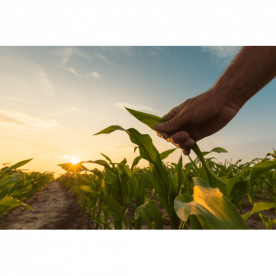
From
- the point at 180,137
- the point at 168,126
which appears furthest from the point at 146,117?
the point at 180,137

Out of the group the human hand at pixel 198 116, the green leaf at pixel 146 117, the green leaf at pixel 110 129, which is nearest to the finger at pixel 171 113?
the human hand at pixel 198 116

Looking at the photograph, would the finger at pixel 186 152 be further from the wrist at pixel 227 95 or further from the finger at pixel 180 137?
the wrist at pixel 227 95

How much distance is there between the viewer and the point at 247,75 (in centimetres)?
84

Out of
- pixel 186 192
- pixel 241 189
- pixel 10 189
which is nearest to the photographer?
pixel 241 189

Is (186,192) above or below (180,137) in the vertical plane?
below

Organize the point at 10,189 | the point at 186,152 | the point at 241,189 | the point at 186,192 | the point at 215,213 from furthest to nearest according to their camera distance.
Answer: the point at 10,189 < the point at 186,152 < the point at 186,192 < the point at 241,189 < the point at 215,213

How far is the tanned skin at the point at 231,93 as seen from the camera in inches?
32.0

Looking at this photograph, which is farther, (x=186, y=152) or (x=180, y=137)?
(x=186, y=152)

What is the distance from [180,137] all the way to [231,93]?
383mm

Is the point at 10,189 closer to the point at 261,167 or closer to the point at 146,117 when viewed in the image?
the point at 146,117

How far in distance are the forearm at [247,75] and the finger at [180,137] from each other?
0.99 feet

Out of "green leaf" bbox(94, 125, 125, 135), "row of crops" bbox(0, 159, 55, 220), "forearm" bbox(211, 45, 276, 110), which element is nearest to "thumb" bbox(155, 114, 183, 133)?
"green leaf" bbox(94, 125, 125, 135)
